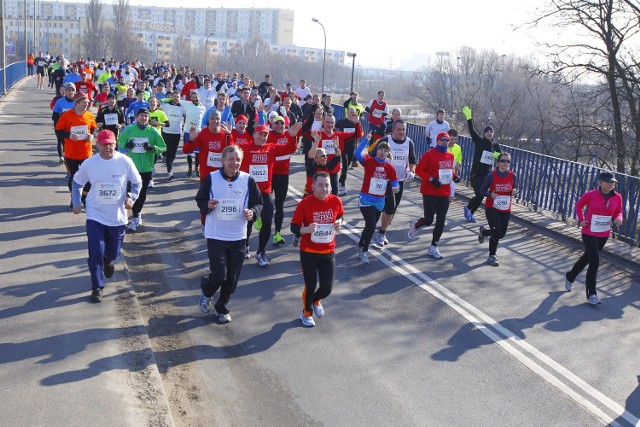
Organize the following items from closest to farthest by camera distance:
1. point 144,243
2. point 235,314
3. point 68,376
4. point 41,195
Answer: point 68,376 < point 235,314 < point 144,243 < point 41,195

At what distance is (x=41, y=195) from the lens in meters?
13.6

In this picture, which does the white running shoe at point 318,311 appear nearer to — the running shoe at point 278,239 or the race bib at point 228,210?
the race bib at point 228,210

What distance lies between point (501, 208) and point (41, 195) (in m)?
8.29

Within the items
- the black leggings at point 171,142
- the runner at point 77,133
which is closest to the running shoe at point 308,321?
the runner at point 77,133

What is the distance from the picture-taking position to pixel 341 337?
308 inches

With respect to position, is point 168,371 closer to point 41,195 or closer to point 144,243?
point 144,243

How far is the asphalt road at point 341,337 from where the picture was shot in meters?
6.17

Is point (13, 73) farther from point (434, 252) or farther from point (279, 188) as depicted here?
point (434, 252)

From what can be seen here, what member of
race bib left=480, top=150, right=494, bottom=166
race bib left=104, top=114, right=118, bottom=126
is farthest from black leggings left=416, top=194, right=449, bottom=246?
race bib left=104, top=114, right=118, bottom=126

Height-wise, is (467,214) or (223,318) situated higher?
(467,214)

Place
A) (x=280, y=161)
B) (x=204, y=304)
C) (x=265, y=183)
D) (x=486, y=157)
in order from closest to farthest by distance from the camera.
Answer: (x=204, y=304)
(x=265, y=183)
(x=280, y=161)
(x=486, y=157)

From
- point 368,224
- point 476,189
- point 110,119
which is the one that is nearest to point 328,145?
point 368,224

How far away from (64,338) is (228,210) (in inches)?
80.5

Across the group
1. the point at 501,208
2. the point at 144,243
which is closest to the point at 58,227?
the point at 144,243
